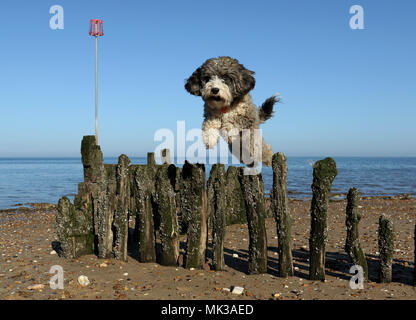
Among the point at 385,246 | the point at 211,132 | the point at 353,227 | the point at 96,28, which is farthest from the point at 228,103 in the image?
the point at 96,28

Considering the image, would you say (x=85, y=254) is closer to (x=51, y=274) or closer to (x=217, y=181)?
(x=51, y=274)

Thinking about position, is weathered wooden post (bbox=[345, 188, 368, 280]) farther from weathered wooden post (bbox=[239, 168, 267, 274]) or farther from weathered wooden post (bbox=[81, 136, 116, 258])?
weathered wooden post (bbox=[81, 136, 116, 258])

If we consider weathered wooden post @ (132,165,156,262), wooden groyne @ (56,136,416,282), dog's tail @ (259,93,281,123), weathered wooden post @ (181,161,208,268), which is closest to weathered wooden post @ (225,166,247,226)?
wooden groyne @ (56,136,416,282)

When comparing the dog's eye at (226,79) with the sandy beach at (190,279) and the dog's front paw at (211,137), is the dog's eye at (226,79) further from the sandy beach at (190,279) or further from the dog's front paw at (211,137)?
the sandy beach at (190,279)

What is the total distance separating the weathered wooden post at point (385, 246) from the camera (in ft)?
15.6

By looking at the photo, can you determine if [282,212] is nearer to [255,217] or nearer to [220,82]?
[255,217]

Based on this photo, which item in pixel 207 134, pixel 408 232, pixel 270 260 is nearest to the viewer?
pixel 207 134

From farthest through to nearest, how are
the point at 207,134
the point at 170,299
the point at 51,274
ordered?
the point at 51,274
the point at 170,299
the point at 207,134

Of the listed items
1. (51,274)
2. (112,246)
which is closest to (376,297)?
(112,246)

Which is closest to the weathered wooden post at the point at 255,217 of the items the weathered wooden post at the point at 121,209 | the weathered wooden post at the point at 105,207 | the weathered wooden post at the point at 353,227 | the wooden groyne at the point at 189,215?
the wooden groyne at the point at 189,215

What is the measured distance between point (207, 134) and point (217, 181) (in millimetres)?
1857

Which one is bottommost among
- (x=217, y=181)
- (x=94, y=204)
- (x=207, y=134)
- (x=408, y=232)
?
(x=408, y=232)
